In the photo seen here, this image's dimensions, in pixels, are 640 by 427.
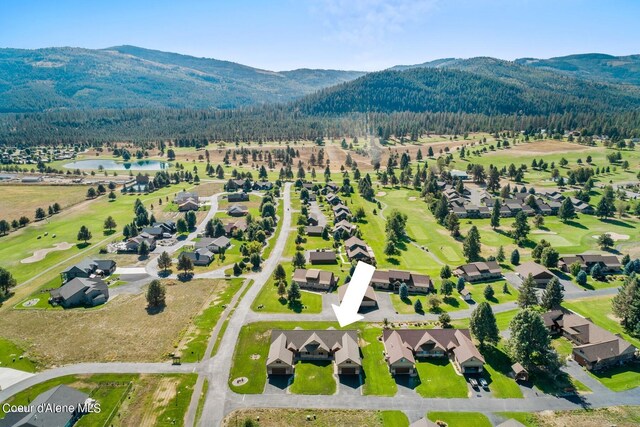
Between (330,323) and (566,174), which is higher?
(566,174)

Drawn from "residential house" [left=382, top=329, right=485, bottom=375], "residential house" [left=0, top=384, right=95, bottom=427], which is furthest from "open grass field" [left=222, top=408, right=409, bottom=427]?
"residential house" [left=0, top=384, right=95, bottom=427]

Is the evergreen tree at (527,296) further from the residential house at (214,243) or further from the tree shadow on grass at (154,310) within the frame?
the residential house at (214,243)

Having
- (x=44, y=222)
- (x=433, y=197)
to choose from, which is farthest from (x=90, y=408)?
(x=433, y=197)

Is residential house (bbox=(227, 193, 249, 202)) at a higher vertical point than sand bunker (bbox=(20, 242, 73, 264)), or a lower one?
higher

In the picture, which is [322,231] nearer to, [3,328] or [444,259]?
[444,259]

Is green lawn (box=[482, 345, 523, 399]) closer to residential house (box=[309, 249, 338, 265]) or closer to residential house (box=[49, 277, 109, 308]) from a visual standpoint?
residential house (box=[309, 249, 338, 265])

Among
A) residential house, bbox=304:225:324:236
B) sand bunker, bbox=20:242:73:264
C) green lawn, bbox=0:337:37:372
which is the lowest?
green lawn, bbox=0:337:37:372

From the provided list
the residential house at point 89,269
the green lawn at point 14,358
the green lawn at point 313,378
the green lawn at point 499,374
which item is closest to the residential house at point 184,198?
the residential house at point 89,269
